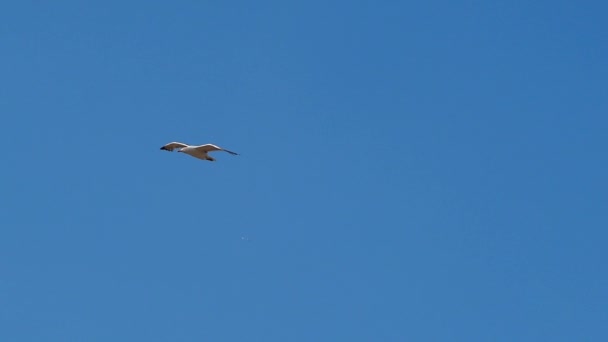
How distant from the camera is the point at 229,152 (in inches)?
2709

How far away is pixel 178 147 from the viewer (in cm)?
7644

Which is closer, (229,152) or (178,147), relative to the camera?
(229,152)

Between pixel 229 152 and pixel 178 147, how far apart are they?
851 centimetres
